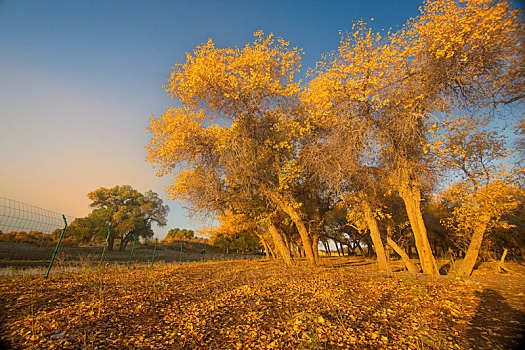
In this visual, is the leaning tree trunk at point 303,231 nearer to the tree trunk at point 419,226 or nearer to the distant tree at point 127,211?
the tree trunk at point 419,226

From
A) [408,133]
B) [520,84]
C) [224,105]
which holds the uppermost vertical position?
[224,105]

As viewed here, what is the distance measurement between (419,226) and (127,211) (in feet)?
142

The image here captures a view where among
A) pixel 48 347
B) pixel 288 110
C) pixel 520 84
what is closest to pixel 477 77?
pixel 520 84

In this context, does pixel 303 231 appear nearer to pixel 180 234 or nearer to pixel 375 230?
pixel 375 230

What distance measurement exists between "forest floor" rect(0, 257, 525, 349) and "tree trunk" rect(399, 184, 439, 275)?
4.60 meters

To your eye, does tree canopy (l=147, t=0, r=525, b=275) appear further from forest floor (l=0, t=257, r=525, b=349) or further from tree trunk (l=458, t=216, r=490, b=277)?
forest floor (l=0, t=257, r=525, b=349)

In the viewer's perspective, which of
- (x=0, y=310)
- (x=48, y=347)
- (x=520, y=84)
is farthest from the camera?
(x=520, y=84)

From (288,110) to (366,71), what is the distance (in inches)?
169

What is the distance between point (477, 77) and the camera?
8.98 metres

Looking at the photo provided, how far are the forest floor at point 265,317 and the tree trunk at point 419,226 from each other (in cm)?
460

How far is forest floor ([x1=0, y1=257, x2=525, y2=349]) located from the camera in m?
3.47

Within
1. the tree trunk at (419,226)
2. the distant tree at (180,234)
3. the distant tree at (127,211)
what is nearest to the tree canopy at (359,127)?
the tree trunk at (419,226)

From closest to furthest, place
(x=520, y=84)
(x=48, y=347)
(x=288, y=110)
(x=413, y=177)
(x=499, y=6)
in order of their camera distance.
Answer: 1. (x=48, y=347)
2. (x=520, y=84)
3. (x=499, y=6)
4. (x=413, y=177)
5. (x=288, y=110)

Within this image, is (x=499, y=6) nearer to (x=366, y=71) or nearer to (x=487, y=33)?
(x=487, y=33)
